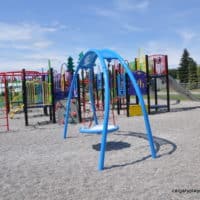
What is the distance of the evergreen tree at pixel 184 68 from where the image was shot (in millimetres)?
67088

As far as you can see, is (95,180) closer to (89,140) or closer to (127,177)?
(127,177)

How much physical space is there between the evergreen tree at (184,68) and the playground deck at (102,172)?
194 feet

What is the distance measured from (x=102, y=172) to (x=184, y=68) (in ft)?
218

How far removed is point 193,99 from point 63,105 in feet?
36.1

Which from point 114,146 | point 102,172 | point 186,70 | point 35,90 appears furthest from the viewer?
point 186,70

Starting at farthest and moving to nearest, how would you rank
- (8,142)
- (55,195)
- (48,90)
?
1. (48,90)
2. (8,142)
3. (55,195)

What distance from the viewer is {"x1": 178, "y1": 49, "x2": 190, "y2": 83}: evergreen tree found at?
6709 cm

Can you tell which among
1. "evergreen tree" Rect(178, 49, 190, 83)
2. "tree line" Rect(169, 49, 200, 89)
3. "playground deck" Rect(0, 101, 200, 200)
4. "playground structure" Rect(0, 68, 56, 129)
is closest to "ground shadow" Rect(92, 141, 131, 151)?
"playground deck" Rect(0, 101, 200, 200)

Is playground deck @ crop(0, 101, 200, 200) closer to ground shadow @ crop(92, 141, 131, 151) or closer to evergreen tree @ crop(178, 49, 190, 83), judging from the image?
ground shadow @ crop(92, 141, 131, 151)

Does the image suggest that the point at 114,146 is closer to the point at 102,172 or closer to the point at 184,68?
the point at 102,172

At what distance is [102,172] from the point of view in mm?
5688

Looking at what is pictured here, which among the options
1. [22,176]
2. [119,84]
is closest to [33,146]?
[22,176]

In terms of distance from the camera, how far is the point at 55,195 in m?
4.58

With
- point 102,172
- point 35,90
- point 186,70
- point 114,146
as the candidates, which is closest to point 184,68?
point 186,70
